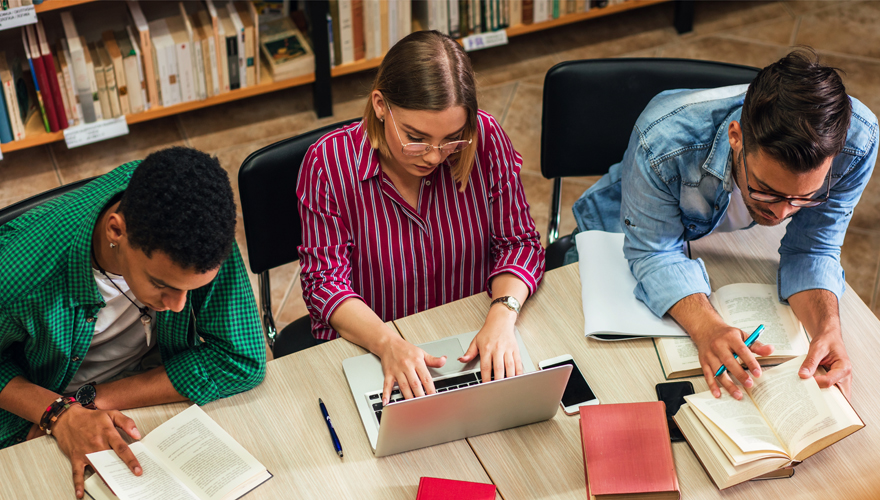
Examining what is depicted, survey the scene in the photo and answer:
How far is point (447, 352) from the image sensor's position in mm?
1550

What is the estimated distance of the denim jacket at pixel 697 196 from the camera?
1624 millimetres

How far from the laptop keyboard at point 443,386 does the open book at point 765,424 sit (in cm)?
39

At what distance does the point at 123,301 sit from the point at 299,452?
46 cm

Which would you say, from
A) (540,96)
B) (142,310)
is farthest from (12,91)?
(540,96)

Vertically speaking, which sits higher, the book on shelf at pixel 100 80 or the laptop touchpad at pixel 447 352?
the book on shelf at pixel 100 80

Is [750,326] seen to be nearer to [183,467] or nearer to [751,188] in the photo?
[751,188]

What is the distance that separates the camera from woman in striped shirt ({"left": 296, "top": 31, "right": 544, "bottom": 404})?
60.4 inches

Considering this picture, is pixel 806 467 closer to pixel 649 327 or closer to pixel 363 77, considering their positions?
pixel 649 327

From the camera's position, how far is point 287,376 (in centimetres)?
154

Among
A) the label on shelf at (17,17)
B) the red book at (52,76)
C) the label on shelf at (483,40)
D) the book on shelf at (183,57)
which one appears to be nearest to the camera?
the label on shelf at (17,17)

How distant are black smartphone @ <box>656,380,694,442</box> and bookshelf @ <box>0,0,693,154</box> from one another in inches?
72.1

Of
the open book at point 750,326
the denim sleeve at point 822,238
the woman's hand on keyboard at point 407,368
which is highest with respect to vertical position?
the denim sleeve at point 822,238

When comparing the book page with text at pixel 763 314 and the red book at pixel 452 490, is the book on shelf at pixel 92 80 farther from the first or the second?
the book page with text at pixel 763 314

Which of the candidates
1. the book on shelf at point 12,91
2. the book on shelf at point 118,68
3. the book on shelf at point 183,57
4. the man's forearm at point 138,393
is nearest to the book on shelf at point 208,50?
the book on shelf at point 183,57
